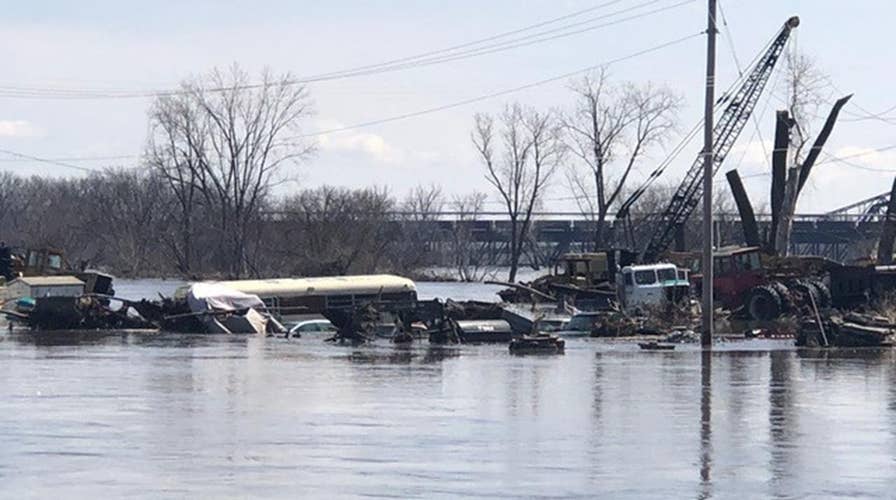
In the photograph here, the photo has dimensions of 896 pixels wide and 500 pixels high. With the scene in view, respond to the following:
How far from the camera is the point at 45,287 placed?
6328 cm

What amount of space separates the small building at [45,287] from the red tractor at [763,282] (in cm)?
2347

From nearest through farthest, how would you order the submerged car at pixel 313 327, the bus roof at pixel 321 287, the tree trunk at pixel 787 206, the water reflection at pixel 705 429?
1. the water reflection at pixel 705 429
2. the submerged car at pixel 313 327
3. the bus roof at pixel 321 287
4. the tree trunk at pixel 787 206

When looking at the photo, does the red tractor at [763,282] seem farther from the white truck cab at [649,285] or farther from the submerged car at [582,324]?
the submerged car at [582,324]

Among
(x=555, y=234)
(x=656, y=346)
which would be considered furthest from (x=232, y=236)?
(x=656, y=346)

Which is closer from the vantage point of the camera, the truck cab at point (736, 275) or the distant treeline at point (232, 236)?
the truck cab at point (736, 275)

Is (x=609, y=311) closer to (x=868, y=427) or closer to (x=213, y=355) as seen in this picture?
(x=213, y=355)

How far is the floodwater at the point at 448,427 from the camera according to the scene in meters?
16.5

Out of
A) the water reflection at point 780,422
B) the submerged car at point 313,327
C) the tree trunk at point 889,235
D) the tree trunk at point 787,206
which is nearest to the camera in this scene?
the water reflection at point 780,422

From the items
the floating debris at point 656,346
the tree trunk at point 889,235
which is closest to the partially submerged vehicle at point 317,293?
the floating debris at point 656,346

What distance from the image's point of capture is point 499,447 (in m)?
19.6

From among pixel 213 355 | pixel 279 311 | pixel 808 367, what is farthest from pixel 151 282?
pixel 808 367

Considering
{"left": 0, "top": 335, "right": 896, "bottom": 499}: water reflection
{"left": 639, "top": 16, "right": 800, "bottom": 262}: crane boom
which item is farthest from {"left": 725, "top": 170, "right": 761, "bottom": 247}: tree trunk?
{"left": 0, "top": 335, "right": 896, "bottom": 499}: water reflection

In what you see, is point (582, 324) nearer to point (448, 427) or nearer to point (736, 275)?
point (736, 275)

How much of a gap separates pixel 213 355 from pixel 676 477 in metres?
24.2
